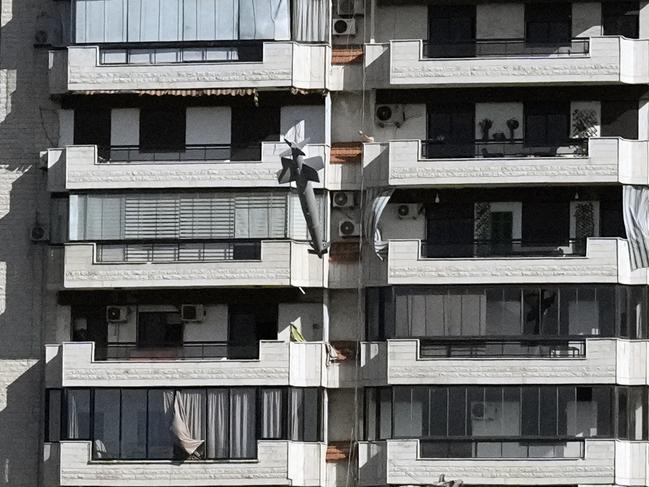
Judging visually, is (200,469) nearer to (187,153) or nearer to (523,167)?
(187,153)

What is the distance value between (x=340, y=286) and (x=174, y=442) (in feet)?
16.1

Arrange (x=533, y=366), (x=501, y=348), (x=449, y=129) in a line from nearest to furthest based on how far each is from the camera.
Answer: (x=533, y=366) → (x=501, y=348) → (x=449, y=129)

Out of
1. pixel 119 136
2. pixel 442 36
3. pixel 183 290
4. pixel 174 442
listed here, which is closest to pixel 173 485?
pixel 174 442

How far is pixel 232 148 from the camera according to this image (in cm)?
5403

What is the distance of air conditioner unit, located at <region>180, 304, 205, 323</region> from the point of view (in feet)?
176

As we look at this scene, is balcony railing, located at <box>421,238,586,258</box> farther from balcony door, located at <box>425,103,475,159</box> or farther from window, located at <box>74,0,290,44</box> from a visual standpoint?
window, located at <box>74,0,290,44</box>

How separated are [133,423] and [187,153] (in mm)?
6044

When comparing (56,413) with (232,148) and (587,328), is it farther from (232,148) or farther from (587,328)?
(587,328)

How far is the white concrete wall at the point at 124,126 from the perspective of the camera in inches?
2141

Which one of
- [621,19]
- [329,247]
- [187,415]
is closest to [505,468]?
[329,247]

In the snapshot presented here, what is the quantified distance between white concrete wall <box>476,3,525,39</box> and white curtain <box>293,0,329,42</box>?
3392 millimetres

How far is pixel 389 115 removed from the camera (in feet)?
178

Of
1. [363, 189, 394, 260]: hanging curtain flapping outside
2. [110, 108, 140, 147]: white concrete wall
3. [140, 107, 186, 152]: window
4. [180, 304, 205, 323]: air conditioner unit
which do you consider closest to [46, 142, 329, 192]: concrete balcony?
[140, 107, 186, 152]: window

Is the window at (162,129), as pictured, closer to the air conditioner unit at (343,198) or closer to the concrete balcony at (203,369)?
the air conditioner unit at (343,198)
